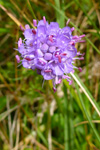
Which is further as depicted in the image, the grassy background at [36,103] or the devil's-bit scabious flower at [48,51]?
the grassy background at [36,103]

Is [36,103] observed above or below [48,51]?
below

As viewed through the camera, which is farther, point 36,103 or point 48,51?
point 36,103

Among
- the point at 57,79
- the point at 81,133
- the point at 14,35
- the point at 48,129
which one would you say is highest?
the point at 14,35

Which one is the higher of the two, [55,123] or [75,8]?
[75,8]

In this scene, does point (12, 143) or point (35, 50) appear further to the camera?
point (12, 143)

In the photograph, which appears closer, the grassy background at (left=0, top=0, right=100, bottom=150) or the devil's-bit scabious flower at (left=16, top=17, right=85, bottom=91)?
the devil's-bit scabious flower at (left=16, top=17, right=85, bottom=91)

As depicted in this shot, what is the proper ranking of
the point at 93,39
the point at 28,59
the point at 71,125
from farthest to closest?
the point at 93,39 → the point at 71,125 → the point at 28,59

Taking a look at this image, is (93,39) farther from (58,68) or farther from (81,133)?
(58,68)

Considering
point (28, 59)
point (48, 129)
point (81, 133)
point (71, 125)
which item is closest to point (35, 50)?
point (28, 59)
